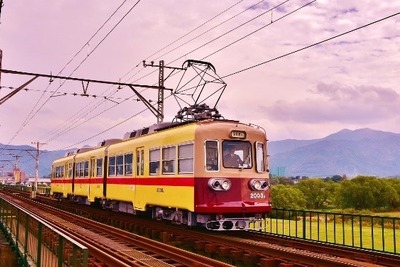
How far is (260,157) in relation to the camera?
1524cm

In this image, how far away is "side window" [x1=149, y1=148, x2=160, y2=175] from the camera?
53.3ft

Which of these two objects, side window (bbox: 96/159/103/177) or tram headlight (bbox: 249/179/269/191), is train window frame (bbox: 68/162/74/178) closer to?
side window (bbox: 96/159/103/177)

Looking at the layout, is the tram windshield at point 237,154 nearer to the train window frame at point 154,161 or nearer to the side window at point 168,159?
the side window at point 168,159

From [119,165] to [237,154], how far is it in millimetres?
7533

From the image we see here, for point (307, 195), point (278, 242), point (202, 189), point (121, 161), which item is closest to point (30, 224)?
point (202, 189)

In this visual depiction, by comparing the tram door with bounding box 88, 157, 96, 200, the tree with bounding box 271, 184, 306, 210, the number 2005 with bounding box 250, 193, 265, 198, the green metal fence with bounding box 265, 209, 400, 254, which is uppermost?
the tram door with bounding box 88, 157, 96, 200

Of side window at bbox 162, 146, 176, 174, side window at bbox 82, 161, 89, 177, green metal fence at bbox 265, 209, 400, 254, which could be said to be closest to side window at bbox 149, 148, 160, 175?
side window at bbox 162, 146, 176, 174

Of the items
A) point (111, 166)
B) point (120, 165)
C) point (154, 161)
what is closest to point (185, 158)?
point (154, 161)

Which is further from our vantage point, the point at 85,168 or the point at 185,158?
the point at 85,168

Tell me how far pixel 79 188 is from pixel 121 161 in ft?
30.5

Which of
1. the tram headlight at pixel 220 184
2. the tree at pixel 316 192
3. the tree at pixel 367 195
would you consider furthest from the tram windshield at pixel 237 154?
the tree at pixel 316 192

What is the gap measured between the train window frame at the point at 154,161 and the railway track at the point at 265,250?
2007 mm

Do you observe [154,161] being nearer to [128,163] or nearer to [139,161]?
[139,161]

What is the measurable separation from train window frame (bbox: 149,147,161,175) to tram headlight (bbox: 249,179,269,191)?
332 centimetres
